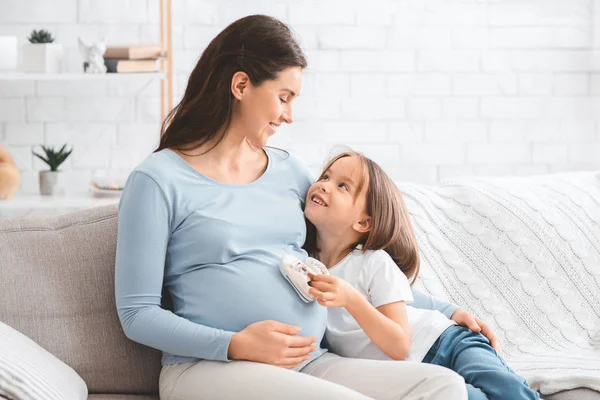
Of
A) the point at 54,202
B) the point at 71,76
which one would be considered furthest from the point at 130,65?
the point at 54,202

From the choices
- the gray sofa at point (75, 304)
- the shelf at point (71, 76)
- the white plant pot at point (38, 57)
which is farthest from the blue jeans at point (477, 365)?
the white plant pot at point (38, 57)

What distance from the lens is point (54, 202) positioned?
315 cm

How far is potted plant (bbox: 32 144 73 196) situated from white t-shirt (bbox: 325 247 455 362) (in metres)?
1.73

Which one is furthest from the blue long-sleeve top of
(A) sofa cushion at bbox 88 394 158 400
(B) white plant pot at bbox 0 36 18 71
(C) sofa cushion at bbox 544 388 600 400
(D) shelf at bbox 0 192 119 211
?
(B) white plant pot at bbox 0 36 18 71

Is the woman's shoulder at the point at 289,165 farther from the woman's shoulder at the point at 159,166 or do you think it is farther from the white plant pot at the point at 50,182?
the white plant pot at the point at 50,182

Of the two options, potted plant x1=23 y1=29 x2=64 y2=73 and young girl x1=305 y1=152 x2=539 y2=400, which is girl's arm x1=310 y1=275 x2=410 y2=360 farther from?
potted plant x1=23 y1=29 x2=64 y2=73

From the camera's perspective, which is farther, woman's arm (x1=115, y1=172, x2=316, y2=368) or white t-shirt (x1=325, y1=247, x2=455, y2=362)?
white t-shirt (x1=325, y1=247, x2=455, y2=362)

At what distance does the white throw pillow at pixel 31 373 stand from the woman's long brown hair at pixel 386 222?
678 millimetres

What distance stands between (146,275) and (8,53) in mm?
1890

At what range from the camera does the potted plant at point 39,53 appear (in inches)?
127

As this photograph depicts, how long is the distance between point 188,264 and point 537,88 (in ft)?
7.92

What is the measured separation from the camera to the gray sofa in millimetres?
1775

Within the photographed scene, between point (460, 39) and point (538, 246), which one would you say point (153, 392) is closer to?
point (538, 246)

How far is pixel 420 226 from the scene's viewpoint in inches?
90.1
